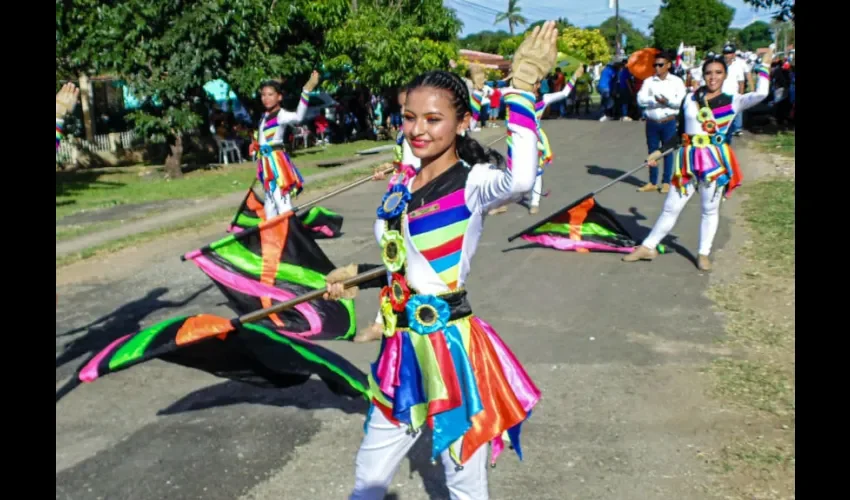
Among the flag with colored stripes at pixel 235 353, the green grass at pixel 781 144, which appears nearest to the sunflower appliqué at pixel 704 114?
the flag with colored stripes at pixel 235 353

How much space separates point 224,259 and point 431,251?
12.6 feet

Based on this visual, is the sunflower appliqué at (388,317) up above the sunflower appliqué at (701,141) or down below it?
below

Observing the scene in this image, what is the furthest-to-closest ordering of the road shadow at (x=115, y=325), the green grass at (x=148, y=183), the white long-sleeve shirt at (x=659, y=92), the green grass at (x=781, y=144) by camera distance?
1. the green grass at (x=781, y=144)
2. the green grass at (x=148, y=183)
3. the white long-sleeve shirt at (x=659, y=92)
4. the road shadow at (x=115, y=325)

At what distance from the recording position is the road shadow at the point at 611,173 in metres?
14.6

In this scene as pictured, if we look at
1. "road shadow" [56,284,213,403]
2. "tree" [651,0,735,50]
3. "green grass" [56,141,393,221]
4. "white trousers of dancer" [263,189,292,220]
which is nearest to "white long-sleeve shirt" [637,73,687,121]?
"white trousers of dancer" [263,189,292,220]

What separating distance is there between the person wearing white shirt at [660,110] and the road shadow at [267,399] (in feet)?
27.4

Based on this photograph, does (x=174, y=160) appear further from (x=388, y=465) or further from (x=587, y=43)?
(x=587, y=43)

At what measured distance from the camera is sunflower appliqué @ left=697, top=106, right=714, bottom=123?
7973 mm

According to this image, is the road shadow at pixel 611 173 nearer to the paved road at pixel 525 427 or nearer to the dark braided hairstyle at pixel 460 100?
the paved road at pixel 525 427

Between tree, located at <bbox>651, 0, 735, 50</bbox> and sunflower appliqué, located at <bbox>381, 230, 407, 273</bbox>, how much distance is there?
60.8 m

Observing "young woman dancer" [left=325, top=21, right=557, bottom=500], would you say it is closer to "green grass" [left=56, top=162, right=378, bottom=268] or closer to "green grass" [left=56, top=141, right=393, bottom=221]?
"green grass" [left=56, top=162, right=378, bottom=268]

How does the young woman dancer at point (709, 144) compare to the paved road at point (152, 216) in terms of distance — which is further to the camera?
the paved road at point (152, 216)

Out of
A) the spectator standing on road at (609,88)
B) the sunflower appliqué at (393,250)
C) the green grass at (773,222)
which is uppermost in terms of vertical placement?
the spectator standing on road at (609,88)
